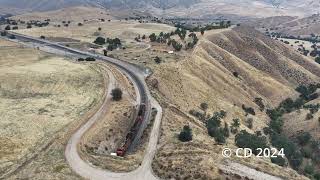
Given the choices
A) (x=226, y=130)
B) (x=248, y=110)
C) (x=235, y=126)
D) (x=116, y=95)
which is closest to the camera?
(x=116, y=95)

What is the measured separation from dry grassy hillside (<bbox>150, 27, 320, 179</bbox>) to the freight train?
177 inches

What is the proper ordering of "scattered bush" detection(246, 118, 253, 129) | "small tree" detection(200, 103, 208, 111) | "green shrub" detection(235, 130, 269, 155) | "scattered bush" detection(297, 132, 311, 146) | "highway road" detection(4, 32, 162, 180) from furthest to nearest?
"scattered bush" detection(246, 118, 253, 129)
"small tree" detection(200, 103, 208, 111)
"scattered bush" detection(297, 132, 311, 146)
"green shrub" detection(235, 130, 269, 155)
"highway road" detection(4, 32, 162, 180)

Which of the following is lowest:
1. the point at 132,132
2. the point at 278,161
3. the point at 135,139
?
the point at 278,161

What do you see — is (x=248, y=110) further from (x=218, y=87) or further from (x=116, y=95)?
(x=116, y=95)

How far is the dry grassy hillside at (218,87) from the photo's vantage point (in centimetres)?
6203

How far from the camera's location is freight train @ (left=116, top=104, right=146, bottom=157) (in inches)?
2701

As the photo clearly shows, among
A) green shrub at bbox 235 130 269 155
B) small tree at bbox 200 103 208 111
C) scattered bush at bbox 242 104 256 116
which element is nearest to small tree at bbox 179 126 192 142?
green shrub at bbox 235 130 269 155

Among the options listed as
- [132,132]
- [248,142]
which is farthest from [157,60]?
[132,132]

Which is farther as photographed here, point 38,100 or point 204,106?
point 204,106

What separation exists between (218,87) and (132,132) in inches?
2110

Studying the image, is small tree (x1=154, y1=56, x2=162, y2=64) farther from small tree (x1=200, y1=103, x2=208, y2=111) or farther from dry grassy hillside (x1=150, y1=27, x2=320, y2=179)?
small tree (x1=200, y1=103, x2=208, y2=111)

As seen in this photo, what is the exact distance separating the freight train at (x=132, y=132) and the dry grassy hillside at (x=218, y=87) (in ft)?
14.8

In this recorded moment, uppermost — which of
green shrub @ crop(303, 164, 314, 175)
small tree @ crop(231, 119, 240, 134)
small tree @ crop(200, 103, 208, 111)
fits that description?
small tree @ crop(200, 103, 208, 111)

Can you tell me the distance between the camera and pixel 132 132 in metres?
76.9
